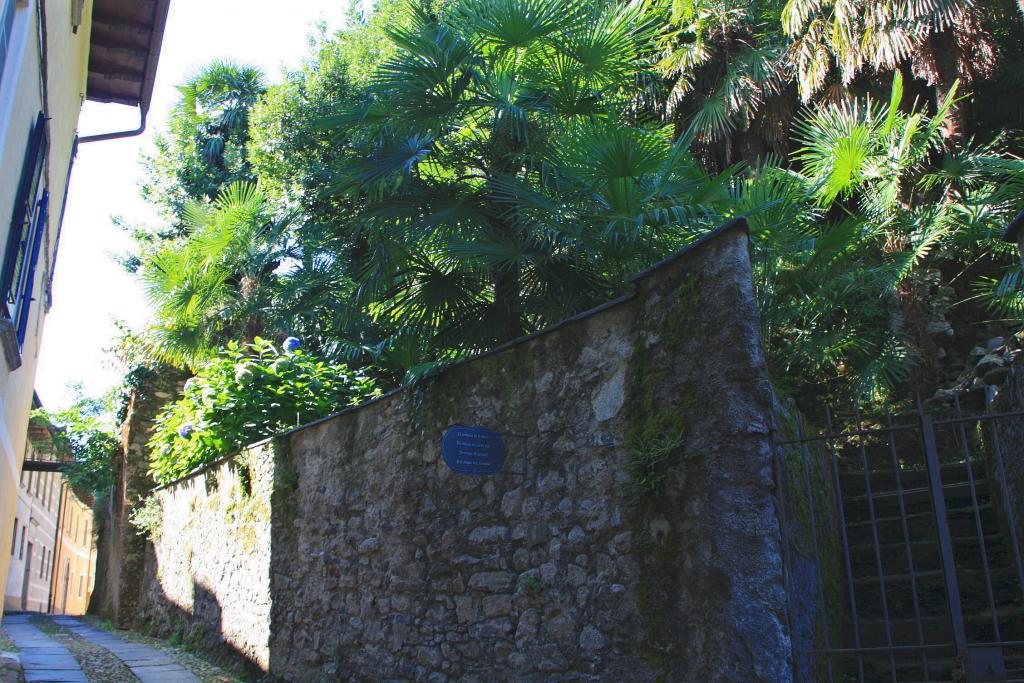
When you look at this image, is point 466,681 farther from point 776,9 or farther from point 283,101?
point 283,101

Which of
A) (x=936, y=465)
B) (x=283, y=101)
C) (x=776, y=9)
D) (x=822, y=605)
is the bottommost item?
(x=822, y=605)

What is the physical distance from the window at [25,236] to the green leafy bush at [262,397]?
393cm

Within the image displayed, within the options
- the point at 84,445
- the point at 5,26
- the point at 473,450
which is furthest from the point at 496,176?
the point at 84,445

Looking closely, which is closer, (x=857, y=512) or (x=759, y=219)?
(x=759, y=219)

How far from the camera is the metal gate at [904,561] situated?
320 cm

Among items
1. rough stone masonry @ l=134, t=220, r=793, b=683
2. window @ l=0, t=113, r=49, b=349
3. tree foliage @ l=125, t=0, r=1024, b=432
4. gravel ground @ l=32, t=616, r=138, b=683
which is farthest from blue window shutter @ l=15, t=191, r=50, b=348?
gravel ground @ l=32, t=616, r=138, b=683

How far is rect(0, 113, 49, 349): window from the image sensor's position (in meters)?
4.18

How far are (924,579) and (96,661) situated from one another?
22.0 feet

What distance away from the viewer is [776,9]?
954 cm

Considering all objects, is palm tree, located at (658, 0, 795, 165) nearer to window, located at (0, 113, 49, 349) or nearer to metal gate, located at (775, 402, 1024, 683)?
metal gate, located at (775, 402, 1024, 683)

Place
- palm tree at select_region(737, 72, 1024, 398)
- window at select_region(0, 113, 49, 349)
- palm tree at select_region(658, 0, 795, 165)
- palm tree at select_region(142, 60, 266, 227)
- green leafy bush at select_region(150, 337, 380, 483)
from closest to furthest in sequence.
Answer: window at select_region(0, 113, 49, 349), palm tree at select_region(737, 72, 1024, 398), green leafy bush at select_region(150, 337, 380, 483), palm tree at select_region(658, 0, 795, 165), palm tree at select_region(142, 60, 266, 227)

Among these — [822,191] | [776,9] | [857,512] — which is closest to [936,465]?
[857,512]

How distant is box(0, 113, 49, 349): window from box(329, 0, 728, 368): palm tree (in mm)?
1931

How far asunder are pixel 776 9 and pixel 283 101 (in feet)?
24.9
